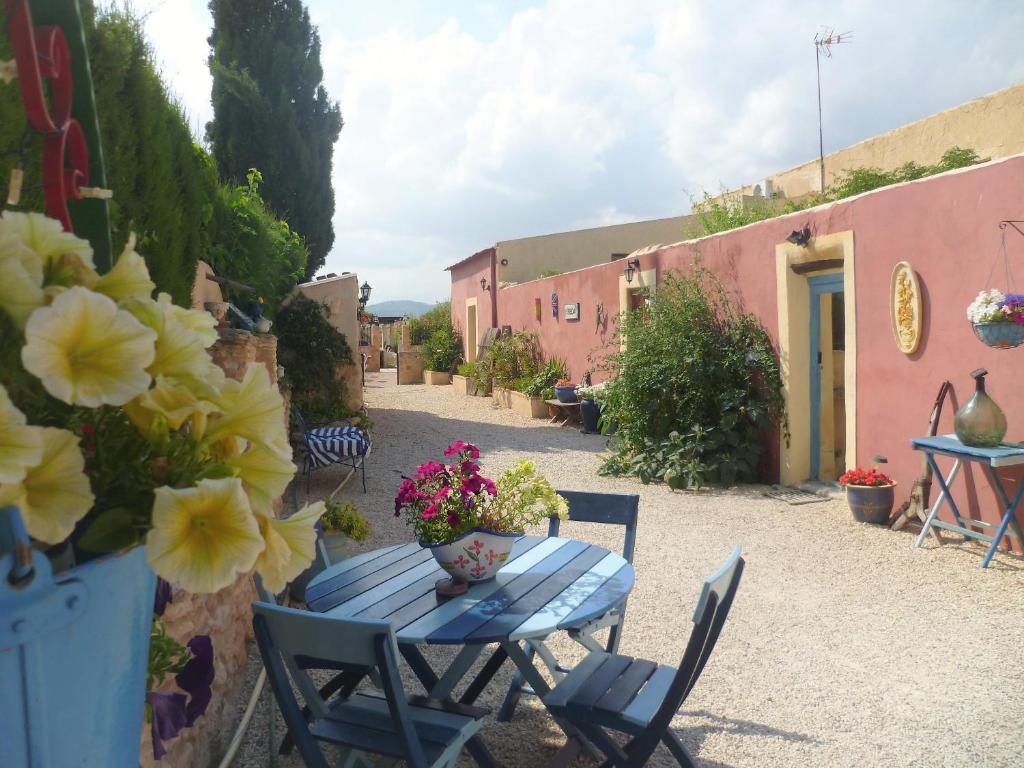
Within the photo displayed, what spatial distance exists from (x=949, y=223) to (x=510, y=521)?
13.8 ft

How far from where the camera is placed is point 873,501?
221 inches

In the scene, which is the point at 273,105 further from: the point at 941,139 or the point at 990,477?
the point at 990,477

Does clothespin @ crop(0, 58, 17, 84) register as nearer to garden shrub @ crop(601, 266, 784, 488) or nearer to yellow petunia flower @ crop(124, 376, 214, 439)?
yellow petunia flower @ crop(124, 376, 214, 439)

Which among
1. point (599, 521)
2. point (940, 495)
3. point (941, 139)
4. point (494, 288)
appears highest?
point (941, 139)

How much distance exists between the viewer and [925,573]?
463 centimetres

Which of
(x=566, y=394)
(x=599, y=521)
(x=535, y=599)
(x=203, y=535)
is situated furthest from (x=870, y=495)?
(x=566, y=394)

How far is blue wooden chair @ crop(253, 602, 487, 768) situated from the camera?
75.8 inches

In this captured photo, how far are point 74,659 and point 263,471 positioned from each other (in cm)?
20

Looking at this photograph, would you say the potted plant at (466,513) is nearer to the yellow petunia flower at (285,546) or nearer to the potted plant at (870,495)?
the yellow petunia flower at (285,546)

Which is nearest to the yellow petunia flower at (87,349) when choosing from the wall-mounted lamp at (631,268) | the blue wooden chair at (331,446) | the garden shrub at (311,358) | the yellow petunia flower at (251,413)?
the yellow petunia flower at (251,413)

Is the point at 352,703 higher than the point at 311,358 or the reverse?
the reverse

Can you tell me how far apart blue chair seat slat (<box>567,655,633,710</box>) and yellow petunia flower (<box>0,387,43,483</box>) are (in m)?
2.07

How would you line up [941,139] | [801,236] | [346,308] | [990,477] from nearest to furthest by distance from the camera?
[990,477], [801,236], [346,308], [941,139]

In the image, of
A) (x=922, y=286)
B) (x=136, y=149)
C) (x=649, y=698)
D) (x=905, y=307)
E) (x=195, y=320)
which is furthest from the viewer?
(x=905, y=307)
